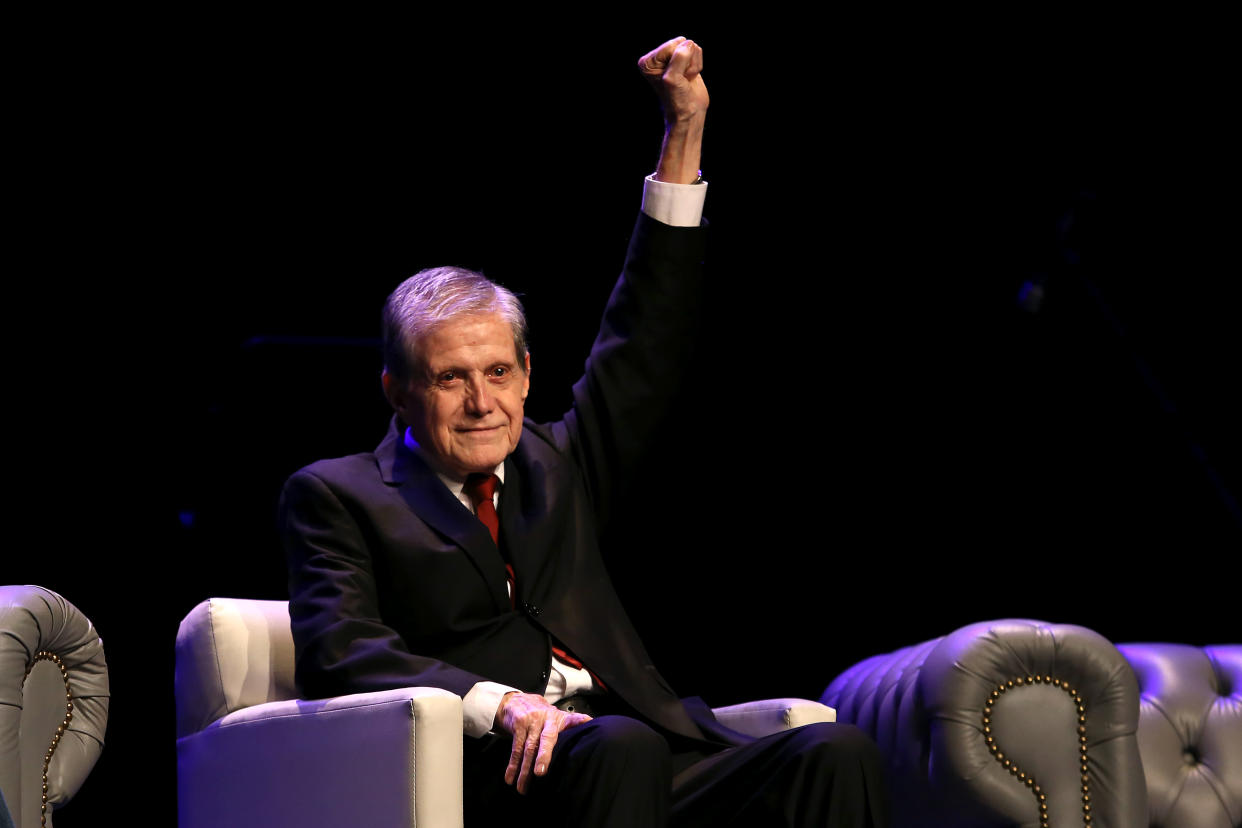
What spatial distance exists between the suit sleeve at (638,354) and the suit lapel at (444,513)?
0.94 ft

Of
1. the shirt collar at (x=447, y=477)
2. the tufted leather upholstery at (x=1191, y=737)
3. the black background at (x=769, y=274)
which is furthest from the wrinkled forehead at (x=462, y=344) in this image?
the tufted leather upholstery at (x=1191, y=737)

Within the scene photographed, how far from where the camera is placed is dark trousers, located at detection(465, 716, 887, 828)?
1710mm

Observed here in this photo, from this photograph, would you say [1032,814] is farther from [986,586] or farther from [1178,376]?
[1178,376]

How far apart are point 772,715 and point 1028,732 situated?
447 mm

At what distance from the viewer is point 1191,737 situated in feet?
8.96

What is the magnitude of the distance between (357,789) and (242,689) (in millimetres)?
396

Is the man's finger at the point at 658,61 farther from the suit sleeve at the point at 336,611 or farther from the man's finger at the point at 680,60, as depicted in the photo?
the suit sleeve at the point at 336,611

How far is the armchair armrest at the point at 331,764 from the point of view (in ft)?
5.76

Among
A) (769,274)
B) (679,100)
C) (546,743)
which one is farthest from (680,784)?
(769,274)

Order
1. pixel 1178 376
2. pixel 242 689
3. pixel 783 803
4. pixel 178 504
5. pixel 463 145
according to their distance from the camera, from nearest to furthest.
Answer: pixel 783 803 → pixel 242 689 → pixel 178 504 → pixel 463 145 → pixel 1178 376

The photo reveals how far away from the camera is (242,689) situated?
84.5 inches

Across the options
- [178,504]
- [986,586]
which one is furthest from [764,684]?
[178,504]

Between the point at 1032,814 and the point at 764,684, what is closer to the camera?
the point at 1032,814

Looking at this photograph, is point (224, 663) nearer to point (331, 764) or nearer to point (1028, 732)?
point (331, 764)
